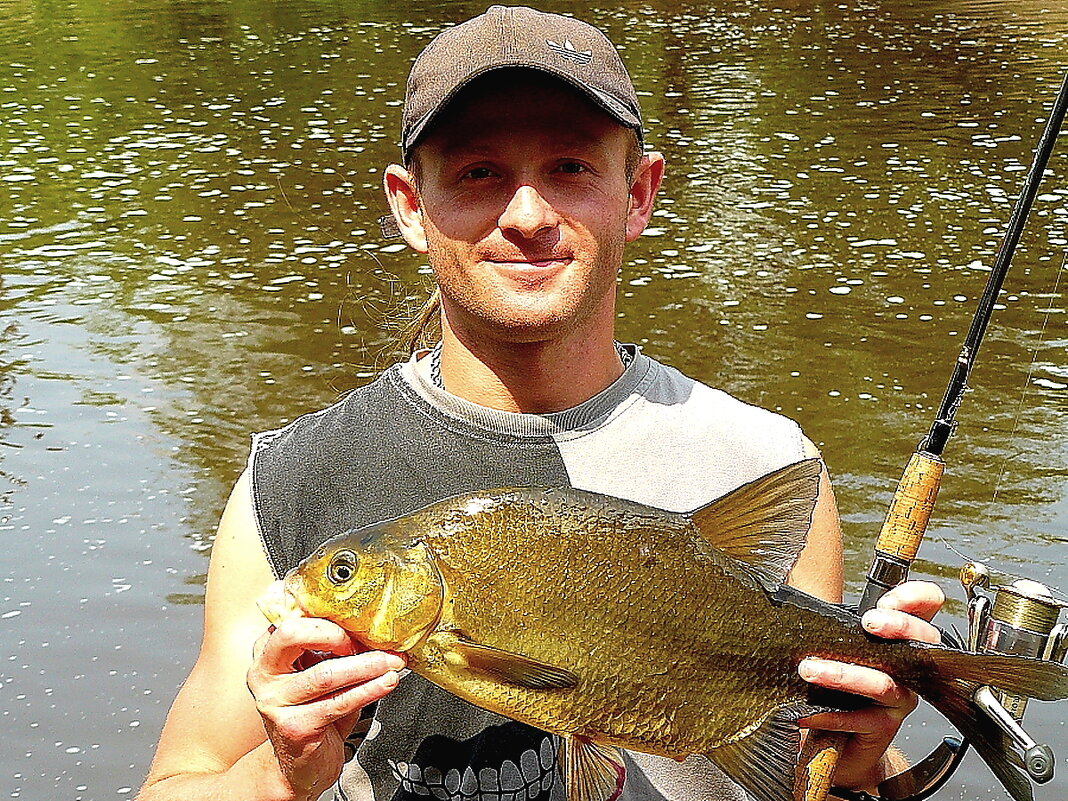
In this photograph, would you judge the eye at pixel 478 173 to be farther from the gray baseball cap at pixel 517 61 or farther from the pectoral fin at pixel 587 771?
the pectoral fin at pixel 587 771

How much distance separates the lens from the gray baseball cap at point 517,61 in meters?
2.48

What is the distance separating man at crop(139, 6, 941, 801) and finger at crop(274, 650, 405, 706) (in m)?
0.42

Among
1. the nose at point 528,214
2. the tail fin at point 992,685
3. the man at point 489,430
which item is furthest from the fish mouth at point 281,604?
the tail fin at point 992,685

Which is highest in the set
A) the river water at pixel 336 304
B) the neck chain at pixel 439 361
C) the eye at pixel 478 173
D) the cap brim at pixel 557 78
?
the cap brim at pixel 557 78

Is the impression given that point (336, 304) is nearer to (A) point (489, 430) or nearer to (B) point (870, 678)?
(A) point (489, 430)

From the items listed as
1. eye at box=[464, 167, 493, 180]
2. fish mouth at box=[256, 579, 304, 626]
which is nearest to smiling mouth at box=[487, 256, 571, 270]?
eye at box=[464, 167, 493, 180]

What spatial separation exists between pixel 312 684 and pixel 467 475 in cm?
67

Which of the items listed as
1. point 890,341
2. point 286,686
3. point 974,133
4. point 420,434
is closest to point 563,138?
point 420,434

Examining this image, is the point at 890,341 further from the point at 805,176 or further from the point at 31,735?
the point at 31,735

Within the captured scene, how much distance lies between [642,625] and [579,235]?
0.76 meters

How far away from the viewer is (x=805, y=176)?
13312 mm

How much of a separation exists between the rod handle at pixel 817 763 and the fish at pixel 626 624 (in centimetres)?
13

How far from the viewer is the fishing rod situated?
227 cm

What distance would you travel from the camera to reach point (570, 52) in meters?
2.54
